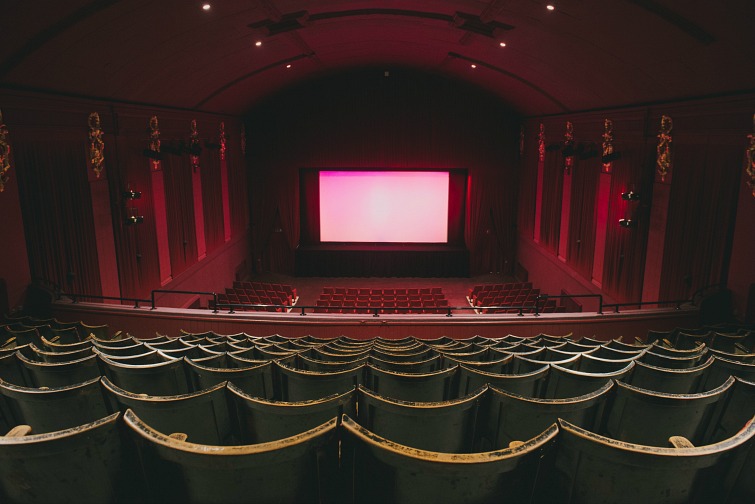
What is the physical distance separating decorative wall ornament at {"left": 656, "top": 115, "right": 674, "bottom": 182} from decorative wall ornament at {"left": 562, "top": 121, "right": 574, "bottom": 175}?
13.0 ft

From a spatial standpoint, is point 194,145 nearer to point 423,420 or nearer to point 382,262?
point 382,262

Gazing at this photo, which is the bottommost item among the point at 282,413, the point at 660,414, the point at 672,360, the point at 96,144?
the point at 672,360

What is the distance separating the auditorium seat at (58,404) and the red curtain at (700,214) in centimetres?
896

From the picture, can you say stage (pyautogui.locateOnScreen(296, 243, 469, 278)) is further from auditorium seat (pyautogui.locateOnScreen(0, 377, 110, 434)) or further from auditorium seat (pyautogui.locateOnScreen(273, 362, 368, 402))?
auditorium seat (pyautogui.locateOnScreen(0, 377, 110, 434))

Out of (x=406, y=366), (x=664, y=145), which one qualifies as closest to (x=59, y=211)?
(x=406, y=366)

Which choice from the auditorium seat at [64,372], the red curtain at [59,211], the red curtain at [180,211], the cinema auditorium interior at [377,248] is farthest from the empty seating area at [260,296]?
the auditorium seat at [64,372]

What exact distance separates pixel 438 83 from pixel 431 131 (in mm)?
1763

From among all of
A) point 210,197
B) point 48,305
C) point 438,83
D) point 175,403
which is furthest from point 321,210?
point 175,403

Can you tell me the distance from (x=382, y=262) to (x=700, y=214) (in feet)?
38.7

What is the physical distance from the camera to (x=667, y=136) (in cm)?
907

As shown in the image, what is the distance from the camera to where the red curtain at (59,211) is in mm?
8047

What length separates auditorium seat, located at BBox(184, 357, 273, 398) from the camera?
10.7 ft

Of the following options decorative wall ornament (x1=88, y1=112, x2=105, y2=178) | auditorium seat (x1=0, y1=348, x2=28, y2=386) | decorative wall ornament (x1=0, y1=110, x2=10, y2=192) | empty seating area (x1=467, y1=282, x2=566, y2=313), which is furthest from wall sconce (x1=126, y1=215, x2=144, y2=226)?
empty seating area (x1=467, y1=282, x2=566, y2=313)

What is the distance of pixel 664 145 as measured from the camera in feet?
29.8
